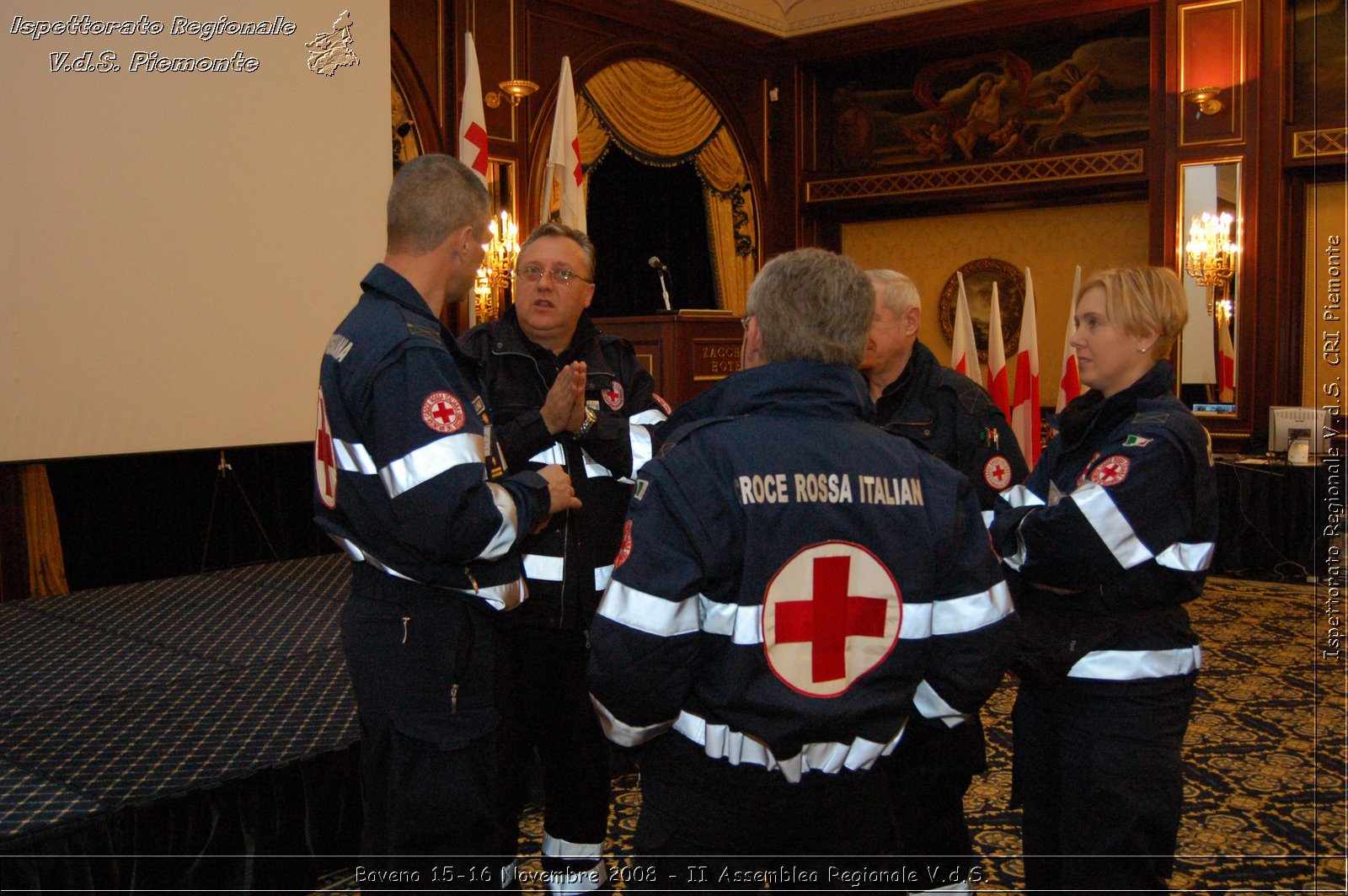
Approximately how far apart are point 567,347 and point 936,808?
4.64 feet

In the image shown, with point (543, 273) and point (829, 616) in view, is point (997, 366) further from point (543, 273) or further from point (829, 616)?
point (829, 616)

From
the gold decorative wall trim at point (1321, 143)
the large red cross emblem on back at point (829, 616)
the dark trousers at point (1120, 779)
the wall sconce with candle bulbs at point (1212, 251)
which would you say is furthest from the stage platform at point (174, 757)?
the gold decorative wall trim at point (1321, 143)

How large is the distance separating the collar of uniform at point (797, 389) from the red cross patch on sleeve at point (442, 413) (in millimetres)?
540

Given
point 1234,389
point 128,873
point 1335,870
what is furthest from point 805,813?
point 1234,389

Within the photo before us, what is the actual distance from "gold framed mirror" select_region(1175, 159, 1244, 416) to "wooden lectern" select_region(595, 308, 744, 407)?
468 cm

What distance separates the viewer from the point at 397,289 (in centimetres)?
195

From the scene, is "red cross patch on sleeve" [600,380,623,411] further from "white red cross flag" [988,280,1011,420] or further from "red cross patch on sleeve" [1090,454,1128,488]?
"white red cross flag" [988,280,1011,420]

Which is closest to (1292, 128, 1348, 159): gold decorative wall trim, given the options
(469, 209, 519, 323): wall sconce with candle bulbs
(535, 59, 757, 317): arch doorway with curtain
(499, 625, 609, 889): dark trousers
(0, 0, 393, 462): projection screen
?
(535, 59, 757, 317): arch doorway with curtain

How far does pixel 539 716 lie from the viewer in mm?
2445

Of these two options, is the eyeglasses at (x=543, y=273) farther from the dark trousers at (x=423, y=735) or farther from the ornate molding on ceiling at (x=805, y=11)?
the ornate molding on ceiling at (x=805, y=11)

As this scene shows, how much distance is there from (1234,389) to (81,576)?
8.11 m

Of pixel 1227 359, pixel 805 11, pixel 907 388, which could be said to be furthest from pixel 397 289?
pixel 805 11

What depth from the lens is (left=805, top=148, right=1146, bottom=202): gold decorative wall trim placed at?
908 cm

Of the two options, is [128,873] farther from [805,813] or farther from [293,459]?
[293,459]
